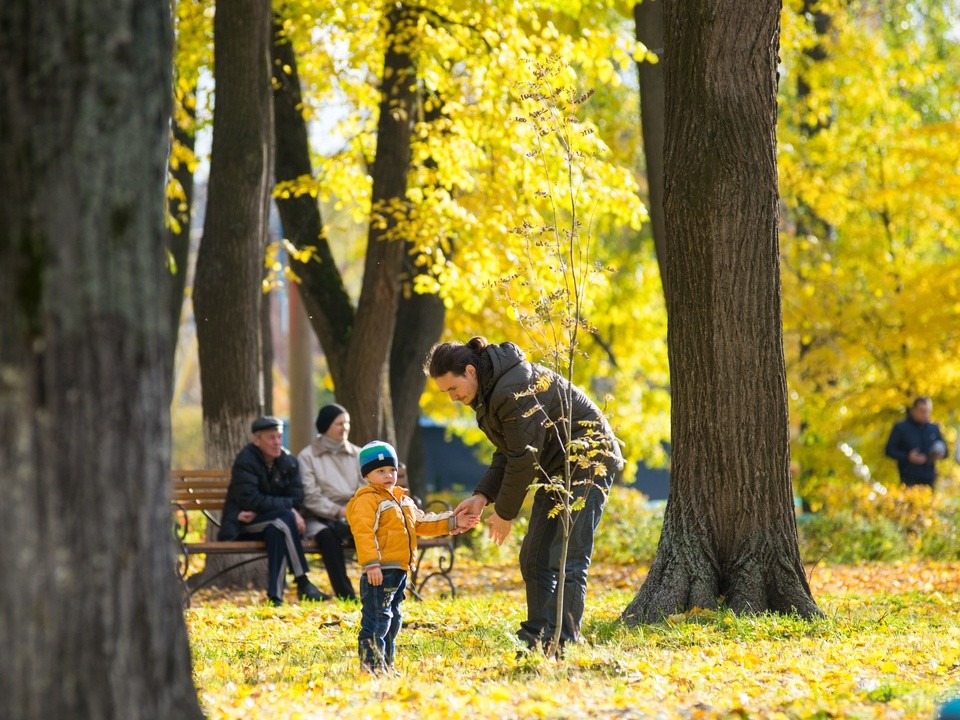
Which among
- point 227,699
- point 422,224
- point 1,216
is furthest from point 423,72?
point 1,216

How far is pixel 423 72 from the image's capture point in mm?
13648

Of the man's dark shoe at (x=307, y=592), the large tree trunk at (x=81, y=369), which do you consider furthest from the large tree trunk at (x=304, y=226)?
the large tree trunk at (x=81, y=369)

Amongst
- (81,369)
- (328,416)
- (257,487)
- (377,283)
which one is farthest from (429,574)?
(81,369)

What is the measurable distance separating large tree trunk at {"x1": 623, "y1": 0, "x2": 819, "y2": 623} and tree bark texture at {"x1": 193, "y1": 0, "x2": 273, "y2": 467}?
434cm

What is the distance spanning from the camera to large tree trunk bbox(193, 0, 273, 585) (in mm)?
10828

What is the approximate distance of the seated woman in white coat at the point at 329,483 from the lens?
10172mm

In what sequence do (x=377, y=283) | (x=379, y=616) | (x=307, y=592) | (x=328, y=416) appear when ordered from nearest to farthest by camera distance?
(x=379, y=616) < (x=307, y=592) < (x=328, y=416) < (x=377, y=283)

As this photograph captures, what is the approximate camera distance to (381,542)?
6277mm

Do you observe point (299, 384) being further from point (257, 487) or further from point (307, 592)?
point (307, 592)

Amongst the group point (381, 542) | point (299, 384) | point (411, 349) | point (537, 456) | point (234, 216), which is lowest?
point (381, 542)

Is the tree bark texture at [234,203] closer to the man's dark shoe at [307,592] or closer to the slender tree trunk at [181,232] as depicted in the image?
the man's dark shoe at [307,592]

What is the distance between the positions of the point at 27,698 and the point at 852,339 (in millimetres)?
15805

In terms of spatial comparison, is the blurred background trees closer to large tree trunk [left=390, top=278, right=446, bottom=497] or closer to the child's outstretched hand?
large tree trunk [left=390, top=278, right=446, bottom=497]

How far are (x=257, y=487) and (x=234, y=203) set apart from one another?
244cm
